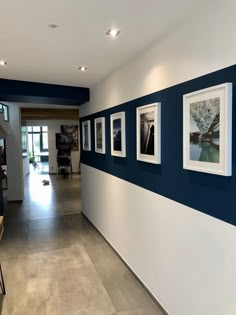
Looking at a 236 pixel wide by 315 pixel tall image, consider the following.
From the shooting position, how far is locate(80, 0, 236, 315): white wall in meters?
1.81

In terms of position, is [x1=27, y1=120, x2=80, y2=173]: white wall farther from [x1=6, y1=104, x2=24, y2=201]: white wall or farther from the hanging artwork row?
the hanging artwork row

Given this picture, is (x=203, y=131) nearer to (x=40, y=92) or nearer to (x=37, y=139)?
(x=40, y=92)

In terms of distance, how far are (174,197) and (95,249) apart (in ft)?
7.31

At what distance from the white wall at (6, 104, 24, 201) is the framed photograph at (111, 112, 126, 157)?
4.28m

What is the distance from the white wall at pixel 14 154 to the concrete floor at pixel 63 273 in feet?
5.51

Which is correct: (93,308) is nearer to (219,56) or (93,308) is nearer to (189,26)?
(219,56)

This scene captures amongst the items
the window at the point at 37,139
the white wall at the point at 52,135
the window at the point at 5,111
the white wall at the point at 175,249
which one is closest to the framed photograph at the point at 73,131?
the white wall at the point at 52,135

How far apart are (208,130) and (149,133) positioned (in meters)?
0.93

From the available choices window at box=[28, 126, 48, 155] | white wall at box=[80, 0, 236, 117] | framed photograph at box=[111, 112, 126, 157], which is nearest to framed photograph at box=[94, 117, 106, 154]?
framed photograph at box=[111, 112, 126, 157]

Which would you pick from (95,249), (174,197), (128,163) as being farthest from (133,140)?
(95,249)

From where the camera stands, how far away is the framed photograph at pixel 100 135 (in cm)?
431

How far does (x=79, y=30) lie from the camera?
2344 millimetres

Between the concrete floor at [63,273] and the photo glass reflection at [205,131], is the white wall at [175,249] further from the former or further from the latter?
the photo glass reflection at [205,131]

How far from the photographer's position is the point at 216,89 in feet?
5.93
